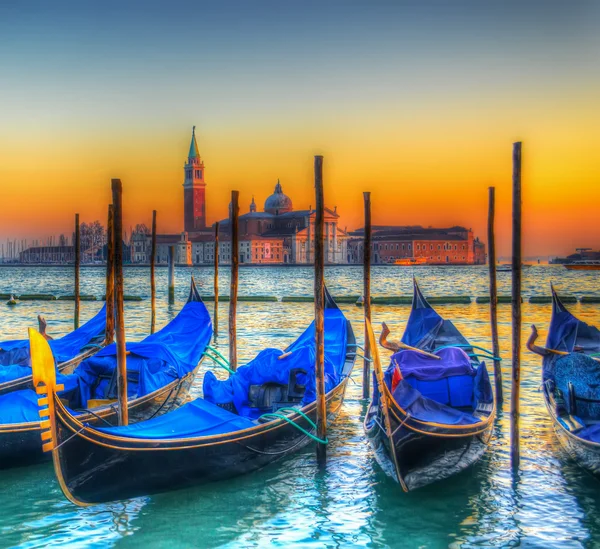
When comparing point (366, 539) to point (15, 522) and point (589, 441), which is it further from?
point (15, 522)

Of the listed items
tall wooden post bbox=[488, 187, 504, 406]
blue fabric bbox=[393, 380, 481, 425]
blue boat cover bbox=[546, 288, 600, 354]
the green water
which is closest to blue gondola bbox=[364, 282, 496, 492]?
blue fabric bbox=[393, 380, 481, 425]

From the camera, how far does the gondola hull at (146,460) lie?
4230mm

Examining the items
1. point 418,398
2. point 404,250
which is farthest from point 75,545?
point 404,250

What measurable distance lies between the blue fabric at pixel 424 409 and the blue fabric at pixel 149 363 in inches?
90.4

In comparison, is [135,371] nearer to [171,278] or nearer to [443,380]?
[443,380]

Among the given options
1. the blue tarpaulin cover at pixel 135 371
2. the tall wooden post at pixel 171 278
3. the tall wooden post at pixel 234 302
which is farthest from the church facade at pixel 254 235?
the blue tarpaulin cover at pixel 135 371

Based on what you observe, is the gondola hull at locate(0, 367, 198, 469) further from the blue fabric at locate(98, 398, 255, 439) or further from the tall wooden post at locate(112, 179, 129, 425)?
the blue fabric at locate(98, 398, 255, 439)

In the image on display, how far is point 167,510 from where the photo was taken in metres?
4.64

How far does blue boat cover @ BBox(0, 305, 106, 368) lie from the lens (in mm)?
7207

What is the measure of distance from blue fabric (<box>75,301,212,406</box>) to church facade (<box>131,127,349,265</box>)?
258 feet

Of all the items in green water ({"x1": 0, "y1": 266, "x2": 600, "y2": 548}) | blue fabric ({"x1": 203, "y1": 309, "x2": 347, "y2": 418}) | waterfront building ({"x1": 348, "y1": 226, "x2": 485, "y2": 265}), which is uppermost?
waterfront building ({"x1": 348, "y1": 226, "x2": 485, "y2": 265})

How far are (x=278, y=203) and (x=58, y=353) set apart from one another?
87.6m

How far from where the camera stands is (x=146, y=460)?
4504 mm

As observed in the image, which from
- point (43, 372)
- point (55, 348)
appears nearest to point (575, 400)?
point (43, 372)
